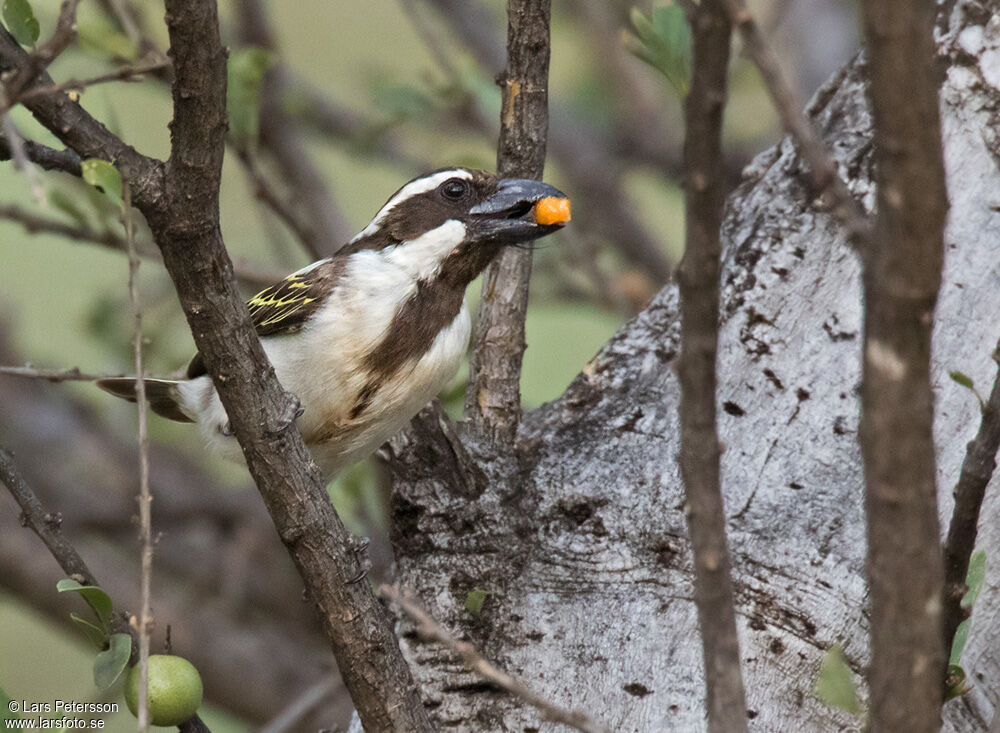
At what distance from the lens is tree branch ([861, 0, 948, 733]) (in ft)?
4.30

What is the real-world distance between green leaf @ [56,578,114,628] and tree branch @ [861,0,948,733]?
60.7 inches

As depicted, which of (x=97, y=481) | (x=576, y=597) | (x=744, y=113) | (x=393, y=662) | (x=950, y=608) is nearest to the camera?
(x=950, y=608)

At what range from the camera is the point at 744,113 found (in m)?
7.62

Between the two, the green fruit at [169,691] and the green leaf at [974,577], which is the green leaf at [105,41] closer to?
the green fruit at [169,691]

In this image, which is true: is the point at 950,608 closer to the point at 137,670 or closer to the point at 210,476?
the point at 137,670

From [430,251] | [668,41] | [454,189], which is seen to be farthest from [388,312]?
[668,41]

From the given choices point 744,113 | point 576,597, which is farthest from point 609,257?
point 576,597

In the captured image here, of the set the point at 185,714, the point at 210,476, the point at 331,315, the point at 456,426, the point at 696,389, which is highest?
the point at 210,476

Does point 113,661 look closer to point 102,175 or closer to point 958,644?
point 102,175

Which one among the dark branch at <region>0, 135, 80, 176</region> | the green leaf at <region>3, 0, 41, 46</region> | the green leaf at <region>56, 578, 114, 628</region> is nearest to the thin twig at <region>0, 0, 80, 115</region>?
the dark branch at <region>0, 135, 80, 176</region>

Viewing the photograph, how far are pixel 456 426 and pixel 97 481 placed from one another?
125 inches

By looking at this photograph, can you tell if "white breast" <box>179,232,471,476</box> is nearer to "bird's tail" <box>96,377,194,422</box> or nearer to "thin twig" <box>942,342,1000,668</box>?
"bird's tail" <box>96,377,194,422</box>

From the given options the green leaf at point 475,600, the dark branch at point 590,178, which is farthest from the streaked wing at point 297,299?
the dark branch at point 590,178

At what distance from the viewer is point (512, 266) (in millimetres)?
3588
